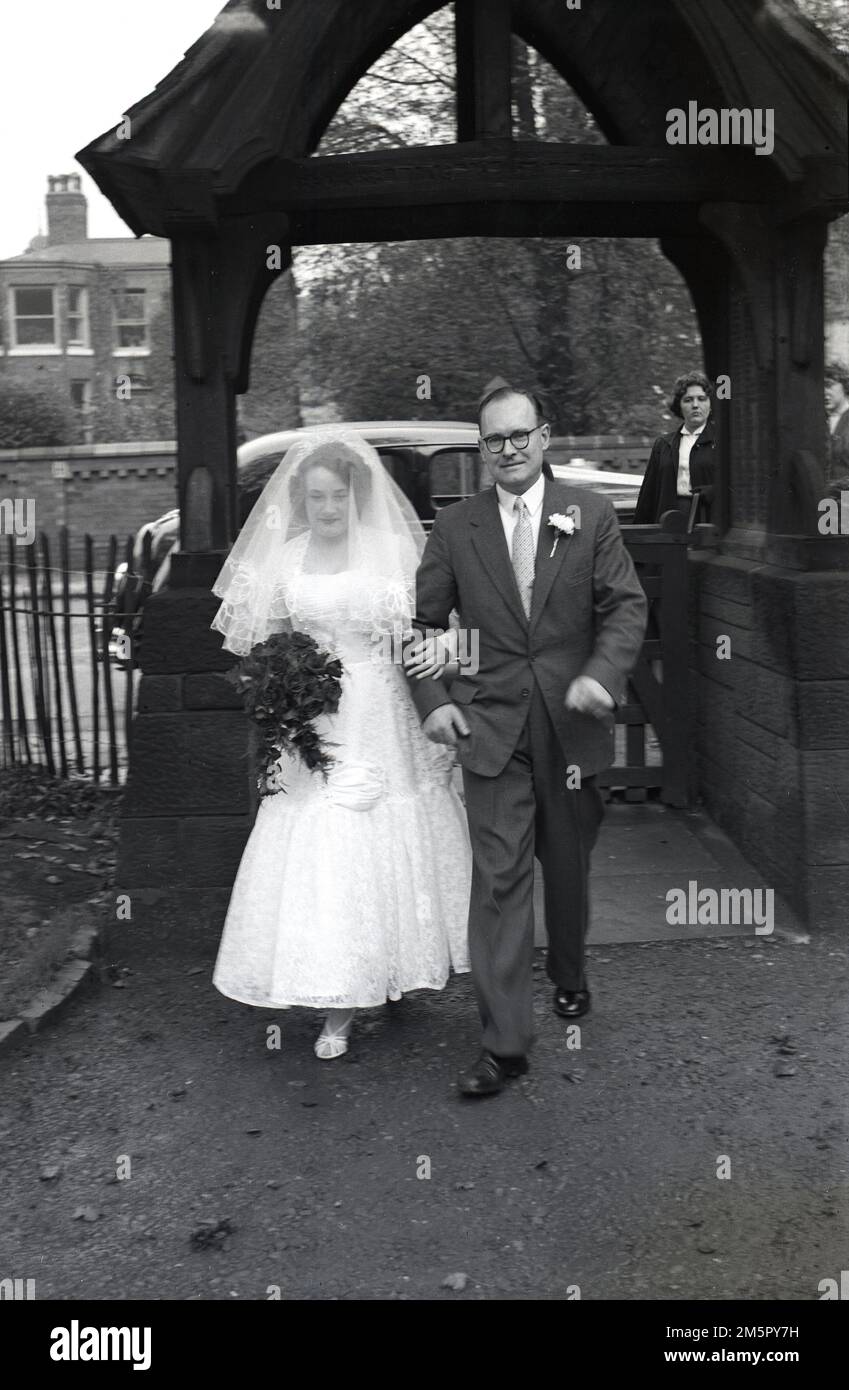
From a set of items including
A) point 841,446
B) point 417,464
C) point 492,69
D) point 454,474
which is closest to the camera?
point 492,69

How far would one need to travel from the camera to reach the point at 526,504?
4805 millimetres

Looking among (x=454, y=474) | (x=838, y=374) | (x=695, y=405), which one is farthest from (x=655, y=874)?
(x=454, y=474)

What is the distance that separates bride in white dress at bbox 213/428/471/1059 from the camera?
488 centimetres

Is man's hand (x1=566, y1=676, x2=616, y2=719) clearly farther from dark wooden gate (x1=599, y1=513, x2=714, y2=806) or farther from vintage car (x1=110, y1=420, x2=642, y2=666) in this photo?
vintage car (x1=110, y1=420, x2=642, y2=666)

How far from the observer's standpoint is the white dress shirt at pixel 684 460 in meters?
8.84

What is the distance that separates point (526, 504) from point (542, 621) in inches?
15.3

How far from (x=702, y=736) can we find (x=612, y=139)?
294 cm

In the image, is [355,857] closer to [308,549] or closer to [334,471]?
[308,549]

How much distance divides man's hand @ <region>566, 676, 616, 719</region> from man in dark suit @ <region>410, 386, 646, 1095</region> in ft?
0.06

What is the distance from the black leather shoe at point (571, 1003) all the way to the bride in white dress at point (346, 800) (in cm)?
36

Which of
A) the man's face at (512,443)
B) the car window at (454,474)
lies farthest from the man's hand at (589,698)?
the car window at (454,474)

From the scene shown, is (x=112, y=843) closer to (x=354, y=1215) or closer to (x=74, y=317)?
(x=354, y=1215)

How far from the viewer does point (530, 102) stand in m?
12.5
